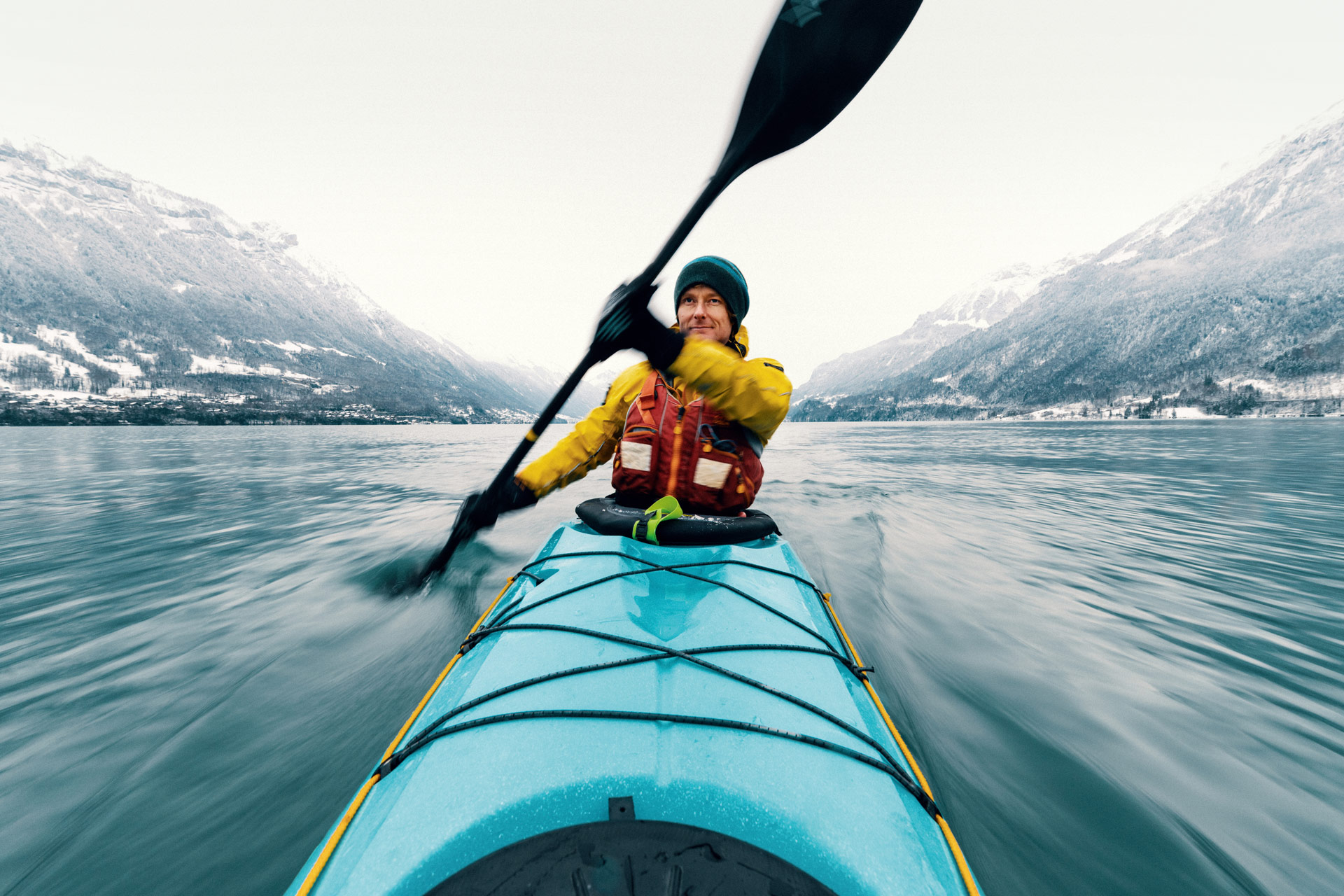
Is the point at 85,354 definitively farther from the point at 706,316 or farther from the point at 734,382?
the point at 734,382

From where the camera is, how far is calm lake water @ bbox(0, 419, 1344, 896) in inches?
87.1

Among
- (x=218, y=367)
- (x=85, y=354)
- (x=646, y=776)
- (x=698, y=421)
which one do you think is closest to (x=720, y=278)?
(x=698, y=421)

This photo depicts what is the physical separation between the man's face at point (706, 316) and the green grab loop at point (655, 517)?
1291mm

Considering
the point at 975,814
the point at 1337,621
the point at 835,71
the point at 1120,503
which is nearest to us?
the point at 975,814

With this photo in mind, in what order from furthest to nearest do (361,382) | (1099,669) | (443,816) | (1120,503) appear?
(361,382) < (1120,503) < (1099,669) < (443,816)

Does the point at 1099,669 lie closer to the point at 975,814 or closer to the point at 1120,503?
the point at 975,814

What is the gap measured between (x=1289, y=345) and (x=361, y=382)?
753 feet

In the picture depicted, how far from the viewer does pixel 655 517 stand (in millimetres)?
3195

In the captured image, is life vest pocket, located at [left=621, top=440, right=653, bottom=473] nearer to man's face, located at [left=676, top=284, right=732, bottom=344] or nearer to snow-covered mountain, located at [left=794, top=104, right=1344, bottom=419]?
man's face, located at [left=676, top=284, right=732, bottom=344]

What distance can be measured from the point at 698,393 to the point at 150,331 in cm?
21324

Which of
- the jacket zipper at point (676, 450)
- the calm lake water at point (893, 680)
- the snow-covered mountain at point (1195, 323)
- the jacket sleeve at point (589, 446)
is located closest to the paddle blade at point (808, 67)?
the jacket zipper at point (676, 450)

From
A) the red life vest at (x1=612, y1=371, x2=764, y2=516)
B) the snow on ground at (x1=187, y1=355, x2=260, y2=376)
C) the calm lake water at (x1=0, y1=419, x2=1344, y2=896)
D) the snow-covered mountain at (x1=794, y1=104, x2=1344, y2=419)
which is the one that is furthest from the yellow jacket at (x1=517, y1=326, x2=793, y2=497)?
the snow on ground at (x1=187, y1=355, x2=260, y2=376)

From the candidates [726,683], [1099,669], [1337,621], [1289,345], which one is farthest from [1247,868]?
[1289,345]

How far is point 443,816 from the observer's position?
4.48ft
